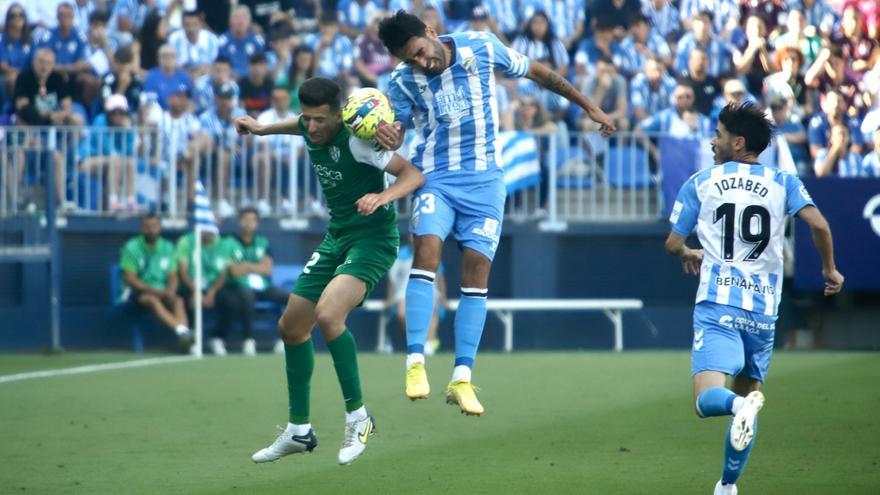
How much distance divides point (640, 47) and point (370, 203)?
12885 mm

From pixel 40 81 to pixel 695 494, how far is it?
1393cm

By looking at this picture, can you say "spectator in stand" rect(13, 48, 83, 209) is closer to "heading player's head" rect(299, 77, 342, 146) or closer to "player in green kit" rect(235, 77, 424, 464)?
"player in green kit" rect(235, 77, 424, 464)

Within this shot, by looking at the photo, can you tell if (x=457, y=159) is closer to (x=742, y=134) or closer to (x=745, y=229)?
(x=742, y=134)

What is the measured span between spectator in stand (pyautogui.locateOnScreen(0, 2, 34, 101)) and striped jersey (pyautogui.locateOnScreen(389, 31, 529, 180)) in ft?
39.0

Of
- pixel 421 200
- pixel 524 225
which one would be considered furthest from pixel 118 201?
pixel 421 200

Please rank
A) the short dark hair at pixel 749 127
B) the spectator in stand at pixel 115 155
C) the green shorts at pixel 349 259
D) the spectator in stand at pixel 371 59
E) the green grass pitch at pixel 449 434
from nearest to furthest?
the short dark hair at pixel 749 127, the green grass pitch at pixel 449 434, the green shorts at pixel 349 259, the spectator in stand at pixel 115 155, the spectator in stand at pixel 371 59

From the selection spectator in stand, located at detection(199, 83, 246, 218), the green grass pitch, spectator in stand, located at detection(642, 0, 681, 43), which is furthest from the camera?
spectator in stand, located at detection(642, 0, 681, 43)

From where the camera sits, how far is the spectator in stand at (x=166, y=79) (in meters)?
19.7

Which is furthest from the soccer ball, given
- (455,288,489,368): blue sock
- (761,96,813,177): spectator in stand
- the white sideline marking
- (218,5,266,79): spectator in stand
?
(218,5,266,79): spectator in stand

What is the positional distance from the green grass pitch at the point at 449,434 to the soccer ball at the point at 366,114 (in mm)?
2076

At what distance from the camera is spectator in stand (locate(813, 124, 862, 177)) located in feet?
60.5

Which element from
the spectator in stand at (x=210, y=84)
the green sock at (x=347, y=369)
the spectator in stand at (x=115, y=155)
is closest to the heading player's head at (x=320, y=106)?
the green sock at (x=347, y=369)

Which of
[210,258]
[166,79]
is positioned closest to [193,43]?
[166,79]

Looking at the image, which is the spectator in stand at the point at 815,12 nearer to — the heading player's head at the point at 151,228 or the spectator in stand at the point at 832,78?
the spectator in stand at the point at 832,78
